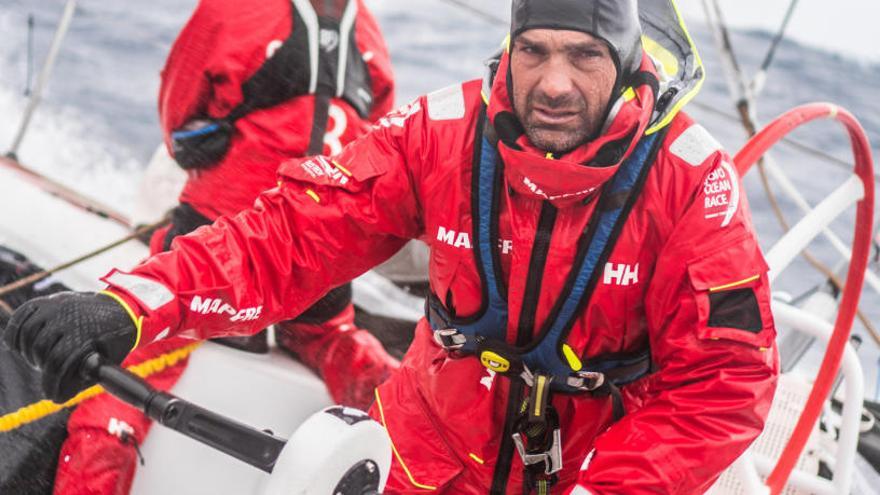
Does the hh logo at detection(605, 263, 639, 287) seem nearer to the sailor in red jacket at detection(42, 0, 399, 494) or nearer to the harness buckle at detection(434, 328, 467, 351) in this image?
the harness buckle at detection(434, 328, 467, 351)

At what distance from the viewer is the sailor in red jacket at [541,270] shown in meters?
1.45

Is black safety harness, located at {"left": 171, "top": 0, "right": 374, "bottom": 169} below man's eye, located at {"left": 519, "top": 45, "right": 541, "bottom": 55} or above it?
below

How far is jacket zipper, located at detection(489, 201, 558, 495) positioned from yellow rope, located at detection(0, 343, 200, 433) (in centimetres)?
71

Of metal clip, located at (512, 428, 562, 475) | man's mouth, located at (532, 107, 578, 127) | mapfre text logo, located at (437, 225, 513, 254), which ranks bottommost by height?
metal clip, located at (512, 428, 562, 475)

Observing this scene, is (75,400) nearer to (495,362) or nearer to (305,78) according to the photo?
(305,78)

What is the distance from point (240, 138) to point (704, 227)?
1.29m

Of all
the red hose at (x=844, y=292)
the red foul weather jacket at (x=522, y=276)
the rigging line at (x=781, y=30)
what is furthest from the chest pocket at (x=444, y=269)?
the rigging line at (x=781, y=30)

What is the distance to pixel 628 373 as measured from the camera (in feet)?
5.48

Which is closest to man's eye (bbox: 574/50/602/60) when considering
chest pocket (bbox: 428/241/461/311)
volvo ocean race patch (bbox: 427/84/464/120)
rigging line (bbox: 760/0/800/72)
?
volvo ocean race patch (bbox: 427/84/464/120)

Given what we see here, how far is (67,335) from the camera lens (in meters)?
1.30

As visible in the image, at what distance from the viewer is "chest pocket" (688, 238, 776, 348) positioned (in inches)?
56.5

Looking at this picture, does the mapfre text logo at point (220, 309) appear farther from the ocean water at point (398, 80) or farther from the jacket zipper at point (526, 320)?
the ocean water at point (398, 80)

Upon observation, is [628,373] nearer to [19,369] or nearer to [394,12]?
[19,369]

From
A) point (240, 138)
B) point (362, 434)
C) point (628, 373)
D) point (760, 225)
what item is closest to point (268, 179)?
point (240, 138)
